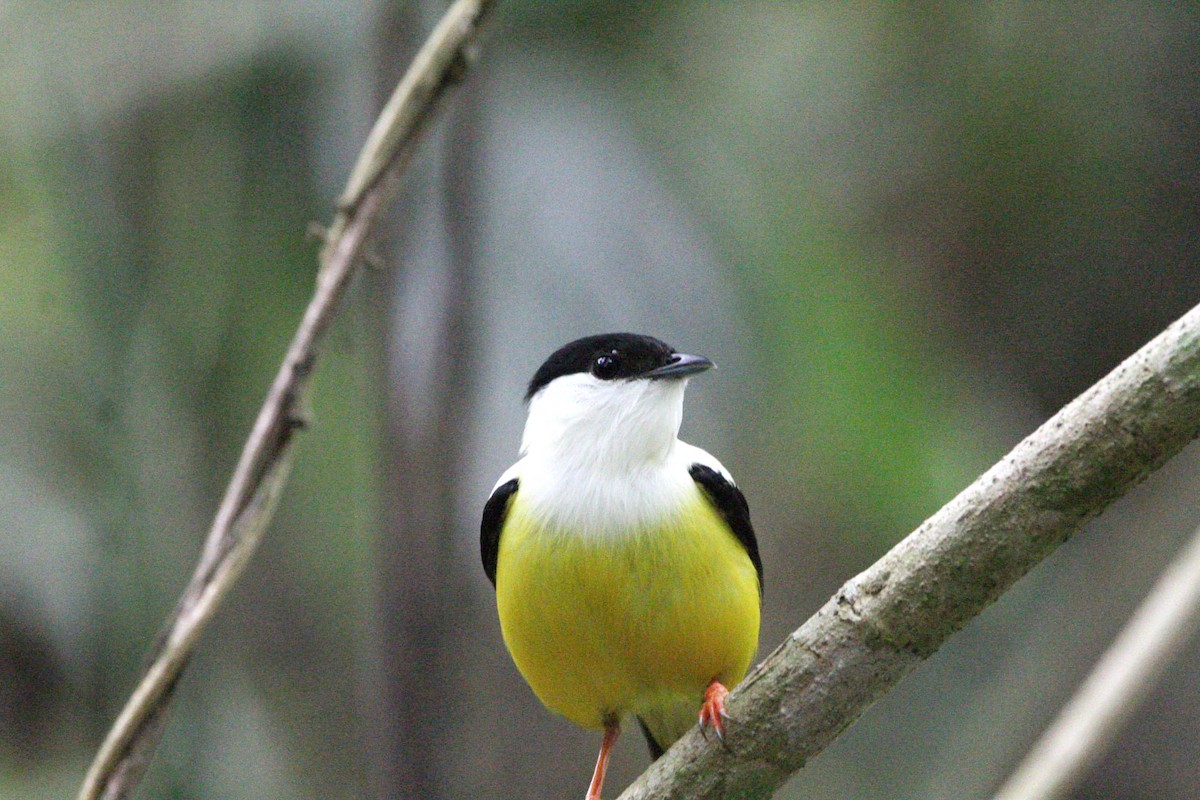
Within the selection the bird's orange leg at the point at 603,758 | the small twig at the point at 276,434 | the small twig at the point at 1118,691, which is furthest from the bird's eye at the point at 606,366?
the small twig at the point at 1118,691

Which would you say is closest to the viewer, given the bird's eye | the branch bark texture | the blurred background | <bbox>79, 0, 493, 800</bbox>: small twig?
the branch bark texture

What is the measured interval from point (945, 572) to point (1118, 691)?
0.32 metres

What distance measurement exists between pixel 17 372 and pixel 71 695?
1082 mm

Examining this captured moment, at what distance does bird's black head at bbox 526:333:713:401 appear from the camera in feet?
9.50

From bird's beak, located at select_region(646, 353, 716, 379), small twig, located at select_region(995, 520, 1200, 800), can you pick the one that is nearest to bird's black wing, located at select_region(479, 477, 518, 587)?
bird's beak, located at select_region(646, 353, 716, 379)

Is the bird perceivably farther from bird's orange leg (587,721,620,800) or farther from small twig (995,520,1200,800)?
small twig (995,520,1200,800)

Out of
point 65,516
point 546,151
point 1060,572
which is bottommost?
point 1060,572

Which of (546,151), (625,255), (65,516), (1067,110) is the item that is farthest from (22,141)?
(1067,110)

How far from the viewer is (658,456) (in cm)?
280

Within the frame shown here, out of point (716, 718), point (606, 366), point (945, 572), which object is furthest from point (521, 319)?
Result: point (945, 572)

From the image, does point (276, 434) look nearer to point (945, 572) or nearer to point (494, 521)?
point (494, 521)

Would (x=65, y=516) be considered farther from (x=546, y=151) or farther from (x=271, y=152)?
(x=546, y=151)

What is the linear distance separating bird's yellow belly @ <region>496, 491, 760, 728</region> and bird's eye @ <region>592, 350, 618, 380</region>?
1.40 ft

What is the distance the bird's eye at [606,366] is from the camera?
3010 millimetres
